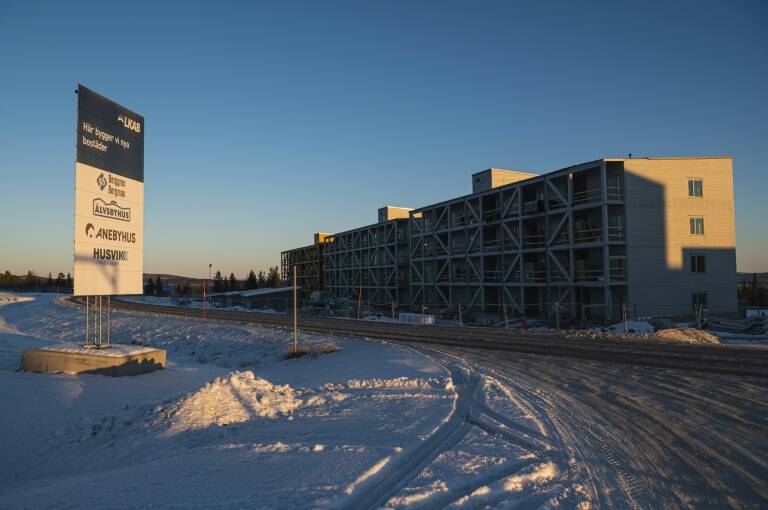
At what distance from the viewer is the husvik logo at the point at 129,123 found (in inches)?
600

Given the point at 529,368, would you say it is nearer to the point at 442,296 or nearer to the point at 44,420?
the point at 44,420

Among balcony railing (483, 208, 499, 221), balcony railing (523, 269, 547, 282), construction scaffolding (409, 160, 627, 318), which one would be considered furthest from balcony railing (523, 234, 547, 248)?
balcony railing (483, 208, 499, 221)

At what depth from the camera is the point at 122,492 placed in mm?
5180

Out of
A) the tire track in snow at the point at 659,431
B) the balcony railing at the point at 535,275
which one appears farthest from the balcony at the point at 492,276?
the tire track in snow at the point at 659,431

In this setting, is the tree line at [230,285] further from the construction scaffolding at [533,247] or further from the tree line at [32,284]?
the construction scaffolding at [533,247]

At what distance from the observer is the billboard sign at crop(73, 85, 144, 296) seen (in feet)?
44.8

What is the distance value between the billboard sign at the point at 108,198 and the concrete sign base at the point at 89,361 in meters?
1.74

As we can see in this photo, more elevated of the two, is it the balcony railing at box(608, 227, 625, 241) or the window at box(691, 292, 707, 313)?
the balcony railing at box(608, 227, 625, 241)

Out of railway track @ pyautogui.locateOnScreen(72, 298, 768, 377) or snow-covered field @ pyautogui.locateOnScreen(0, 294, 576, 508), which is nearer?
snow-covered field @ pyautogui.locateOnScreen(0, 294, 576, 508)

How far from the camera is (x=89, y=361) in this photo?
43.9ft

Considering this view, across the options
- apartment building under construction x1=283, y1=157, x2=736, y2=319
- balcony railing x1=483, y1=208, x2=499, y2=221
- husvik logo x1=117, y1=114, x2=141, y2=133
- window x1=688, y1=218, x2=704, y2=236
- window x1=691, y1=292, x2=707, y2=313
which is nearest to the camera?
husvik logo x1=117, y1=114, x2=141, y2=133

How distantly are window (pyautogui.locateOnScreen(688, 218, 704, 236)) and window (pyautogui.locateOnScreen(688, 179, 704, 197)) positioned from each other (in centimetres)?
181

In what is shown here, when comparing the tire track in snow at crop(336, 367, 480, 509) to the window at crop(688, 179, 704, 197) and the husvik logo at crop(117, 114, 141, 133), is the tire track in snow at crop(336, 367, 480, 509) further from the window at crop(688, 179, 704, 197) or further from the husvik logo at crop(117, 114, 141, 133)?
the window at crop(688, 179, 704, 197)

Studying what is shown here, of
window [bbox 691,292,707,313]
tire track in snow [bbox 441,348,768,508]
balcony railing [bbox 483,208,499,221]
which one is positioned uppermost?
balcony railing [bbox 483,208,499,221]
